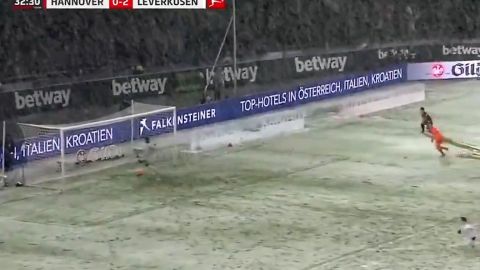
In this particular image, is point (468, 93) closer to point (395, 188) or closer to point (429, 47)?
point (429, 47)

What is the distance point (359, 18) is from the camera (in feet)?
149

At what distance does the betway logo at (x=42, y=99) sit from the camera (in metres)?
28.1

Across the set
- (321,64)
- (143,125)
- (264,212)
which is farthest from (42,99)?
(321,64)

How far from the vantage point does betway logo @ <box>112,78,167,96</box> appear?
1228 inches

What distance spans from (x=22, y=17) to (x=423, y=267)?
20.6 meters

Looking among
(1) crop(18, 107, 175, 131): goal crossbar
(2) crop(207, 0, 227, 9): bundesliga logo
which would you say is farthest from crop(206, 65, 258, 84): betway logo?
(1) crop(18, 107, 175, 131): goal crossbar

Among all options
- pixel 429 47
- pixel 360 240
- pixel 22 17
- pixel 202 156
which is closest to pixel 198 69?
pixel 22 17

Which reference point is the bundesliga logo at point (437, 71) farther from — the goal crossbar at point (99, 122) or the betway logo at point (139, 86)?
the goal crossbar at point (99, 122)

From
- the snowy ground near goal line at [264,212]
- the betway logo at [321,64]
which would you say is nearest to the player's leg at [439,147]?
the snowy ground near goal line at [264,212]

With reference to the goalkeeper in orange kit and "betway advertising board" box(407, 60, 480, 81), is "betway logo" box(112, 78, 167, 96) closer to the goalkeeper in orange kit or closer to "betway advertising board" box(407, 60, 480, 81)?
the goalkeeper in orange kit

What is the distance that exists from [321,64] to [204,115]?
12005 mm

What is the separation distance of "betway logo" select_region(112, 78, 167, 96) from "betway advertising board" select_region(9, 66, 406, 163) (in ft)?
13.3

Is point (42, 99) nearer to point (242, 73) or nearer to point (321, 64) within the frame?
point (242, 73)

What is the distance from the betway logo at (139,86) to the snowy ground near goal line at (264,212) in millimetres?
6148
